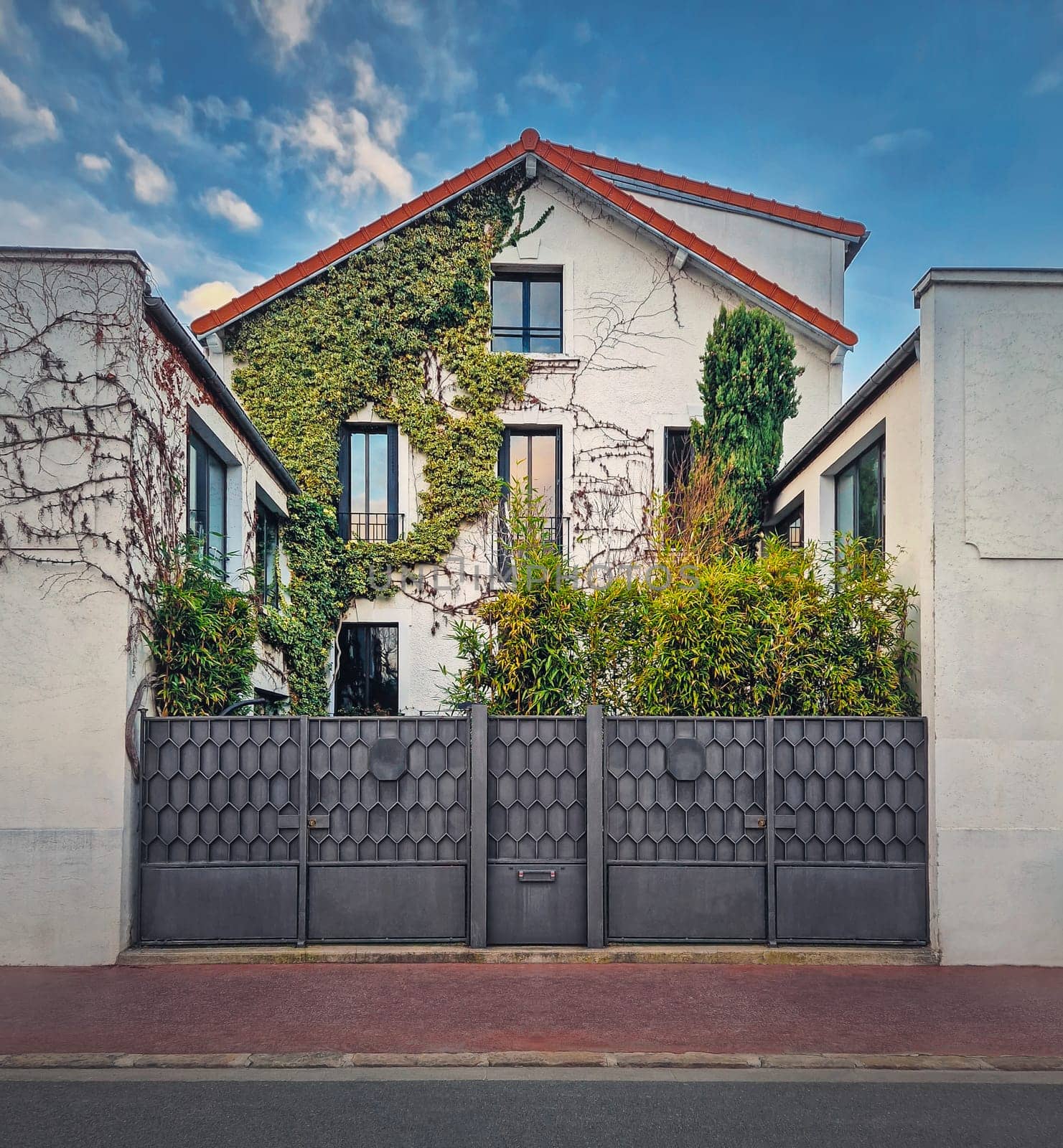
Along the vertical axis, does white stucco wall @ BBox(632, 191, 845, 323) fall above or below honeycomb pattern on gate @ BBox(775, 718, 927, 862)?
above

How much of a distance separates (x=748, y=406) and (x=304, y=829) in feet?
32.3

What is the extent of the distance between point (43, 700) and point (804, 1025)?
19.9 ft

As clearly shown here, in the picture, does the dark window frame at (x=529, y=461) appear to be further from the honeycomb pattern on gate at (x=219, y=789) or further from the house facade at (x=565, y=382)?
the honeycomb pattern on gate at (x=219, y=789)

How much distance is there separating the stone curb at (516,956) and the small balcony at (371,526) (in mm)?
8356

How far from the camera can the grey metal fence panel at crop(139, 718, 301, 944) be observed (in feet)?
23.6

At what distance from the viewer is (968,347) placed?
7.51 metres

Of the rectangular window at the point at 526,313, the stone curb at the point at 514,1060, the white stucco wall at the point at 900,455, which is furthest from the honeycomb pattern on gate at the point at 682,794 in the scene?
the rectangular window at the point at 526,313

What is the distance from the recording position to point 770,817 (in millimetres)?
7316

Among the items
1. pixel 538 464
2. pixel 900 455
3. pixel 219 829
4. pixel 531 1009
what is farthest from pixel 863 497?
pixel 219 829

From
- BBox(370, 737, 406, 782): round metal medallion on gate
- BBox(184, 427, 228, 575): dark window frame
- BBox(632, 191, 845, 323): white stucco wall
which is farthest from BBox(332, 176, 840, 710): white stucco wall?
BBox(370, 737, 406, 782): round metal medallion on gate

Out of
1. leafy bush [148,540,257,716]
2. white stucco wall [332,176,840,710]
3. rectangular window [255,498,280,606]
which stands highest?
white stucco wall [332,176,840,710]

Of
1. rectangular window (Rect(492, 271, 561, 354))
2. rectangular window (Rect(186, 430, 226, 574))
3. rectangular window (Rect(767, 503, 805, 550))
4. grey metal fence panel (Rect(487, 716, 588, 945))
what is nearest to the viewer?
grey metal fence panel (Rect(487, 716, 588, 945))

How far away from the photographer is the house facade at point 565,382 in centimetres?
1463

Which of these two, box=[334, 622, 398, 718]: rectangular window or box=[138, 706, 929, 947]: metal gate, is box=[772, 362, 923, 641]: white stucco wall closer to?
box=[138, 706, 929, 947]: metal gate
